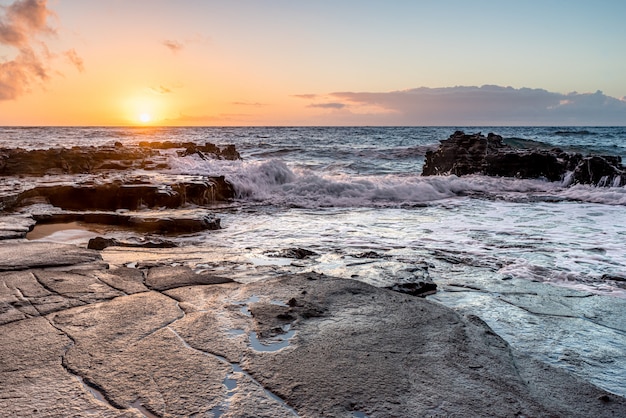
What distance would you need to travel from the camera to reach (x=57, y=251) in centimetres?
443

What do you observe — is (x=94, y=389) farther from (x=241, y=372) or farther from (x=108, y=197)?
(x=108, y=197)

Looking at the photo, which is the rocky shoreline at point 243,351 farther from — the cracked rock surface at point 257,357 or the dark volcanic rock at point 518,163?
the dark volcanic rock at point 518,163

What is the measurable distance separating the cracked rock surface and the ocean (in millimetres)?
492

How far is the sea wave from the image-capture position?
36.0 feet

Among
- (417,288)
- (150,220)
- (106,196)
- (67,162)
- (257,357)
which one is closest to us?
(257,357)

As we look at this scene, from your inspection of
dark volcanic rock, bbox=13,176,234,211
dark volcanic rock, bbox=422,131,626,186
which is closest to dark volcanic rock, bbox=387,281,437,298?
dark volcanic rock, bbox=13,176,234,211

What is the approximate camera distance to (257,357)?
2.46 m

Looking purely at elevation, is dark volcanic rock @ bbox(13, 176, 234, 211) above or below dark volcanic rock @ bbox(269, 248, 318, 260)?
above

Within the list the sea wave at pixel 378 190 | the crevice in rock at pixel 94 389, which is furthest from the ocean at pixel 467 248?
the crevice in rock at pixel 94 389

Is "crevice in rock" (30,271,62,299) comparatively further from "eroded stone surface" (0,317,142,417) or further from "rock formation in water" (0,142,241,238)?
"rock formation in water" (0,142,241,238)

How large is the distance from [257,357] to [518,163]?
14640 millimetres

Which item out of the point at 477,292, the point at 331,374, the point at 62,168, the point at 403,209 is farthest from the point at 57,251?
the point at 62,168

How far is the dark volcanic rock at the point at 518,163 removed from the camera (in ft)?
42.8

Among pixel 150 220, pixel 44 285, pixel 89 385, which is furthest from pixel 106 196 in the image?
pixel 89 385
